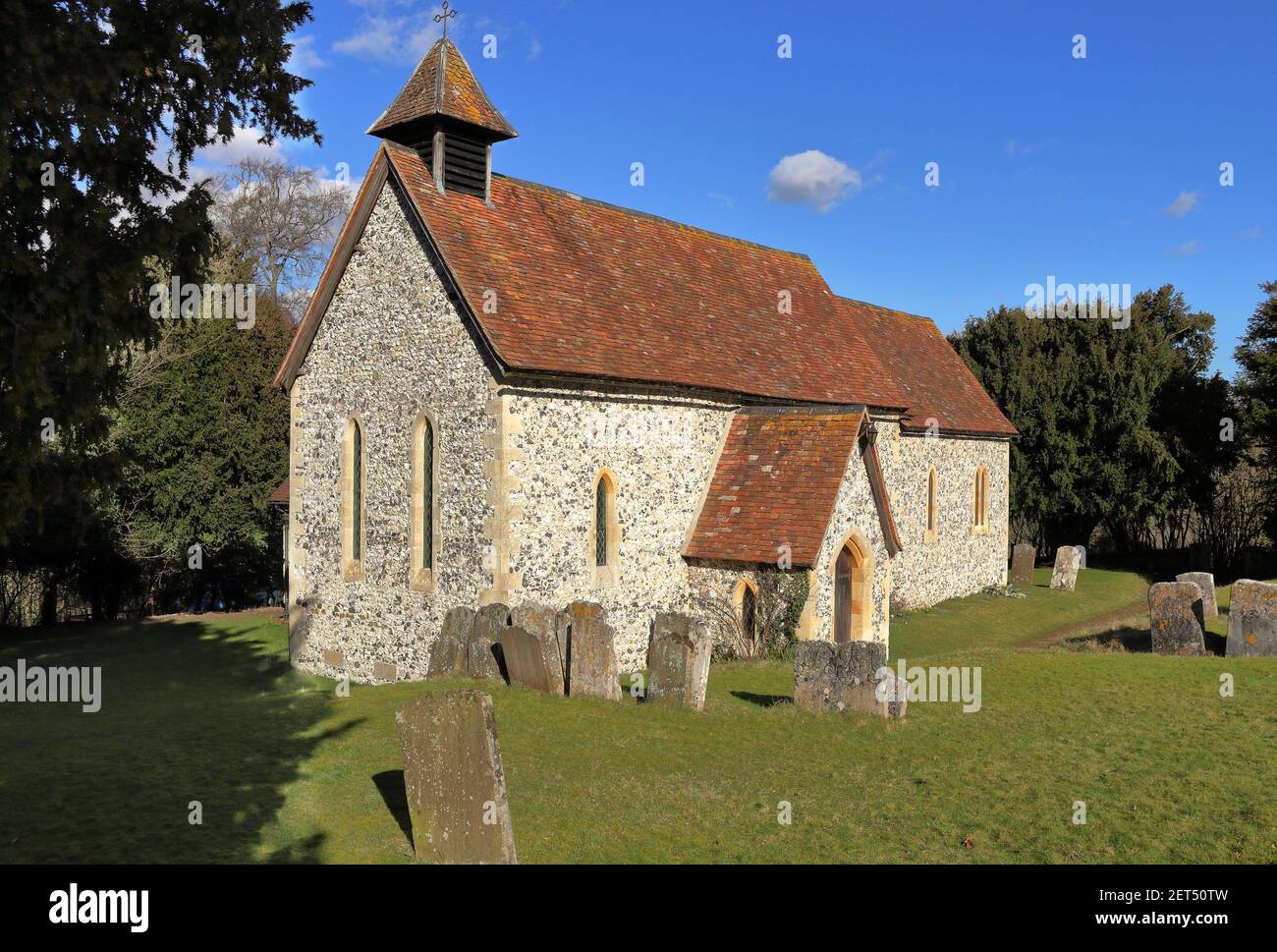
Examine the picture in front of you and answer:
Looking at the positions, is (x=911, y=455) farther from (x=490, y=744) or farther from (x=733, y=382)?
(x=490, y=744)

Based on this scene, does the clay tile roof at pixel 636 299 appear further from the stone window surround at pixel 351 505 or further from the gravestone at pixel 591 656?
the gravestone at pixel 591 656


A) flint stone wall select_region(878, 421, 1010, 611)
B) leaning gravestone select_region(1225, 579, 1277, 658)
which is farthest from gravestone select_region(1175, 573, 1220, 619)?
flint stone wall select_region(878, 421, 1010, 611)

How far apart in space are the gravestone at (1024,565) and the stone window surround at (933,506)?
18.6ft

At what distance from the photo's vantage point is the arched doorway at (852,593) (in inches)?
704

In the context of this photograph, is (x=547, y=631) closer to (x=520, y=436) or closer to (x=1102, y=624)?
(x=520, y=436)

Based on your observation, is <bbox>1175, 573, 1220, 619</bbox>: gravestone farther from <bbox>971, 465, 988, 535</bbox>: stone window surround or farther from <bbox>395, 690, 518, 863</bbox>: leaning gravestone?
<bbox>395, 690, 518, 863</bbox>: leaning gravestone

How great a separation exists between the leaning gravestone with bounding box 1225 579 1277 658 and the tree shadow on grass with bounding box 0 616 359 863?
565 inches

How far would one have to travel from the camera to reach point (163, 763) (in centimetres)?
1001

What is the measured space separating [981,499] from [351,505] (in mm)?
21462

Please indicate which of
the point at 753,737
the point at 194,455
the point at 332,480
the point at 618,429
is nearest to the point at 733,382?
the point at 618,429

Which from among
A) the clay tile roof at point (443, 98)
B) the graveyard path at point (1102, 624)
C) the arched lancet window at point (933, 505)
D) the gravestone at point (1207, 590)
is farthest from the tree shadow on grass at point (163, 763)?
the arched lancet window at point (933, 505)

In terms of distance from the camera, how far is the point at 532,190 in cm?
A: 1970

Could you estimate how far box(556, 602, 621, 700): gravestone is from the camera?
13.1 meters
